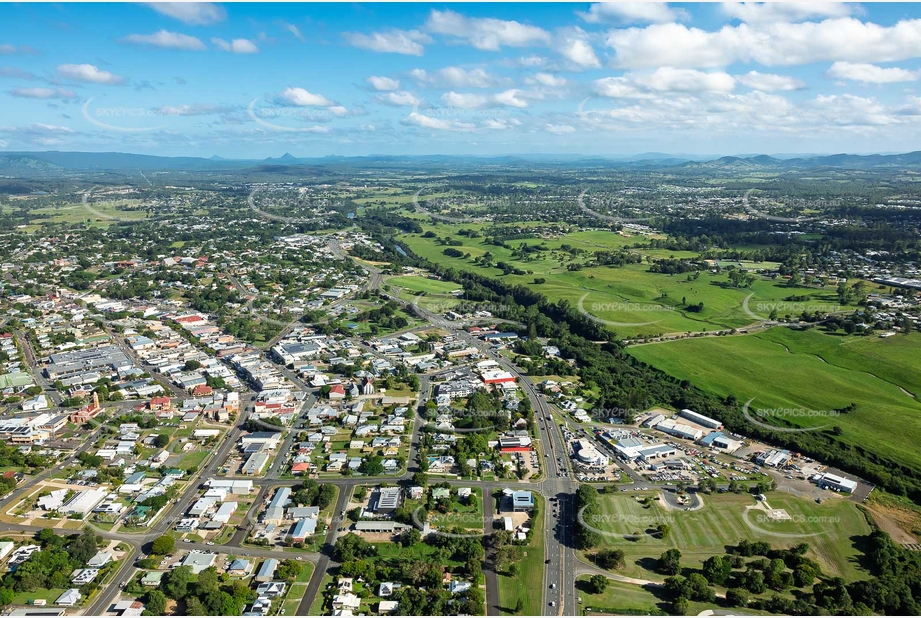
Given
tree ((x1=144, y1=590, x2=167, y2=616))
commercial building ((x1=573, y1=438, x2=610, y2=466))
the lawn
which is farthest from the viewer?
commercial building ((x1=573, y1=438, x2=610, y2=466))

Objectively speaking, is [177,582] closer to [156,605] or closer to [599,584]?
[156,605]

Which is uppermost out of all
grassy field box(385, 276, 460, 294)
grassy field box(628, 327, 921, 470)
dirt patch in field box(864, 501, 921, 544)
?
grassy field box(385, 276, 460, 294)

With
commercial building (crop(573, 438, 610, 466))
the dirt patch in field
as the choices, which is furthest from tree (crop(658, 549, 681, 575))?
the dirt patch in field

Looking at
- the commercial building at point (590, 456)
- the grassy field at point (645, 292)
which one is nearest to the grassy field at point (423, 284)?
the grassy field at point (645, 292)

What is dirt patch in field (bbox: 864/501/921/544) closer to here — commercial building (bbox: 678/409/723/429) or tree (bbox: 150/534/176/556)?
commercial building (bbox: 678/409/723/429)

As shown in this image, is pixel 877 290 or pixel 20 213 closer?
pixel 877 290

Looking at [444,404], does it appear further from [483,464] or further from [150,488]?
[150,488]

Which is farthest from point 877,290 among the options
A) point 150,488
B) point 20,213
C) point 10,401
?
point 20,213
